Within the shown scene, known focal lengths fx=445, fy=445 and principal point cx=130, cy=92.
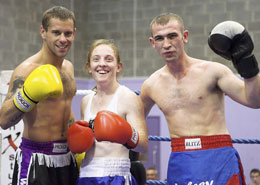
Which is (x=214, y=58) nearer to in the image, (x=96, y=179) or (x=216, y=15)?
(x=216, y=15)

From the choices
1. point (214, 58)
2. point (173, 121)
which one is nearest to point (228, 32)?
point (173, 121)

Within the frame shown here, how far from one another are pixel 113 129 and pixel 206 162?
0.49 m

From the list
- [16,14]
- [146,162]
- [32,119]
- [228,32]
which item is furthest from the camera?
[146,162]

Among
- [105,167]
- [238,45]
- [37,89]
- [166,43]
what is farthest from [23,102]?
[238,45]

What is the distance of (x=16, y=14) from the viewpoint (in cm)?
700

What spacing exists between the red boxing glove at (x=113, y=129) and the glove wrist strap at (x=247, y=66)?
0.59m

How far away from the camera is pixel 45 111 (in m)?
2.34

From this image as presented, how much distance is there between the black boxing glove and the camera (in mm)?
1983

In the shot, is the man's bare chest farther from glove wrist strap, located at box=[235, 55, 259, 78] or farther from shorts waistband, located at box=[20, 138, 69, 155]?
glove wrist strap, located at box=[235, 55, 259, 78]

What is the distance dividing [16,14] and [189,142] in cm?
540

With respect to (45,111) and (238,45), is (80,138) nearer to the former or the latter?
(45,111)

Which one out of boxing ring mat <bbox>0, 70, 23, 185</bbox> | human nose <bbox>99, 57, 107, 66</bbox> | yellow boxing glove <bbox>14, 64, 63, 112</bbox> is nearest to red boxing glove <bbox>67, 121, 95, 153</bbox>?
yellow boxing glove <bbox>14, 64, 63, 112</bbox>

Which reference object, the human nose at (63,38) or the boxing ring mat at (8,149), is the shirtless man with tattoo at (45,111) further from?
the boxing ring mat at (8,149)

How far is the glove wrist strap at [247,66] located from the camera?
1.98 metres
